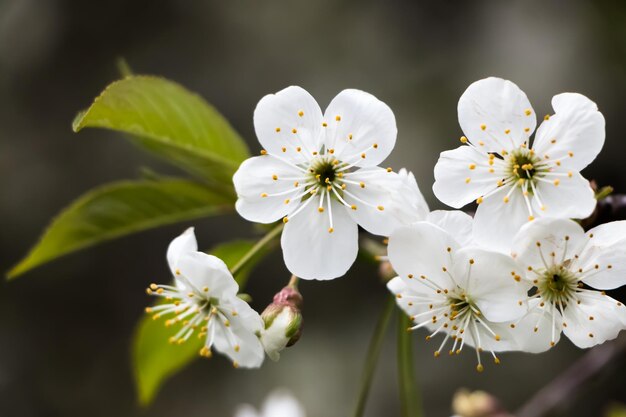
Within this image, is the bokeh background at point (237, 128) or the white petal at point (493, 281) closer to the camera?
the white petal at point (493, 281)

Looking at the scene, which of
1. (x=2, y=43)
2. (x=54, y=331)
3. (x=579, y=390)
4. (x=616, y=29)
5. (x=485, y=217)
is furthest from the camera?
(x=2, y=43)

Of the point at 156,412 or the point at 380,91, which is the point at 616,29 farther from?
the point at 156,412

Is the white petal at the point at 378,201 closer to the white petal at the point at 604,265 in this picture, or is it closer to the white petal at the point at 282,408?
the white petal at the point at 604,265

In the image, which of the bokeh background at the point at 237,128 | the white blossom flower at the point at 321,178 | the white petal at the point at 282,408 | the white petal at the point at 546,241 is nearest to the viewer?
the white petal at the point at 546,241

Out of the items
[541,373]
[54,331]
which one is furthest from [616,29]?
[54,331]

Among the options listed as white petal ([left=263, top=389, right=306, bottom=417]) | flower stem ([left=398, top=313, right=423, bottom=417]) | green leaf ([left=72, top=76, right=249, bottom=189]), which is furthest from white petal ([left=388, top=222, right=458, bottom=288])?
white petal ([left=263, top=389, right=306, bottom=417])

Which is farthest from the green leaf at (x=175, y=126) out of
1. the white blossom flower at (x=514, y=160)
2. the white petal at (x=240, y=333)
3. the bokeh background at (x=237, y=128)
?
the bokeh background at (x=237, y=128)

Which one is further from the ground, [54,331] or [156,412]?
[54,331]

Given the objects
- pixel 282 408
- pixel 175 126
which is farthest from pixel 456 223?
pixel 282 408
